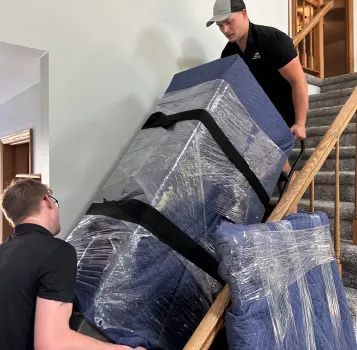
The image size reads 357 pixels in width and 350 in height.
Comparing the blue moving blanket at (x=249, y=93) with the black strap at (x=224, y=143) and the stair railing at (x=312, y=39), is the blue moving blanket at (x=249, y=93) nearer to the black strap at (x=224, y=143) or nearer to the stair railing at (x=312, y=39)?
the black strap at (x=224, y=143)

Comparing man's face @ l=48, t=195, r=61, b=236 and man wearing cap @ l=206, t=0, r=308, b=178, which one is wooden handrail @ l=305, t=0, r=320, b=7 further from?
man's face @ l=48, t=195, r=61, b=236

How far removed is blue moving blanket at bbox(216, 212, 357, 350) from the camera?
100cm

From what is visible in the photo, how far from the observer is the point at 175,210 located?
1.23m

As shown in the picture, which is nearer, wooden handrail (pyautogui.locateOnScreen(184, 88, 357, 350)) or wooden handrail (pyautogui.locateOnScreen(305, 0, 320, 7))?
wooden handrail (pyautogui.locateOnScreen(184, 88, 357, 350))

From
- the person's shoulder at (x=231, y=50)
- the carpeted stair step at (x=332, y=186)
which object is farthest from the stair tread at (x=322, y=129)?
the person's shoulder at (x=231, y=50)

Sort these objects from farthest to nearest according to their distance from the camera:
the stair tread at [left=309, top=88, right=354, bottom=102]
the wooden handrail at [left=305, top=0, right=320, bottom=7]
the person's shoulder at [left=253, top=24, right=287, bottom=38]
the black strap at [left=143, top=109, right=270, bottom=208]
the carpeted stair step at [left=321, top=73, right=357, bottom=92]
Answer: the wooden handrail at [left=305, top=0, right=320, bottom=7], the carpeted stair step at [left=321, top=73, right=357, bottom=92], the stair tread at [left=309, top=88, right=354, bottom=102], the person's shoulder at [left=253, top=24, right=287, bottom=38], the black strap at [left=143, top=109, right=270, bottom=208]

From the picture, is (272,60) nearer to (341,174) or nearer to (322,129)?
(341,174)

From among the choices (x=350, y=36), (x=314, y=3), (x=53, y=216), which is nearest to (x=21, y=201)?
(x=53, y=216)

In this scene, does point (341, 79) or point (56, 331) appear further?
point (341, 79)

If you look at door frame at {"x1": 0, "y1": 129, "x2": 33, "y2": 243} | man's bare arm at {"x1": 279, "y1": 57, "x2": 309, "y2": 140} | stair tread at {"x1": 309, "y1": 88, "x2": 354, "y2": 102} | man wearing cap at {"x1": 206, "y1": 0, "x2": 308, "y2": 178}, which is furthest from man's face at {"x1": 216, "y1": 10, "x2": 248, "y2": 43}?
stair tread at {"x1": 309, "y1": 88, "x2": 354, "y2": 102}

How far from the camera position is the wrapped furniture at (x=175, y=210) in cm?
113

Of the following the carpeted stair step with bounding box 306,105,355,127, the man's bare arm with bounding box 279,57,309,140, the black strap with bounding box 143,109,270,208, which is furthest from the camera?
the carpeted stair step with bounding box 306,105,355,127

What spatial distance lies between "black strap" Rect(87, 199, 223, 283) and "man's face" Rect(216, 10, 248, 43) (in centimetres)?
112

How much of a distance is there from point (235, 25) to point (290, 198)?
99 centimetres
